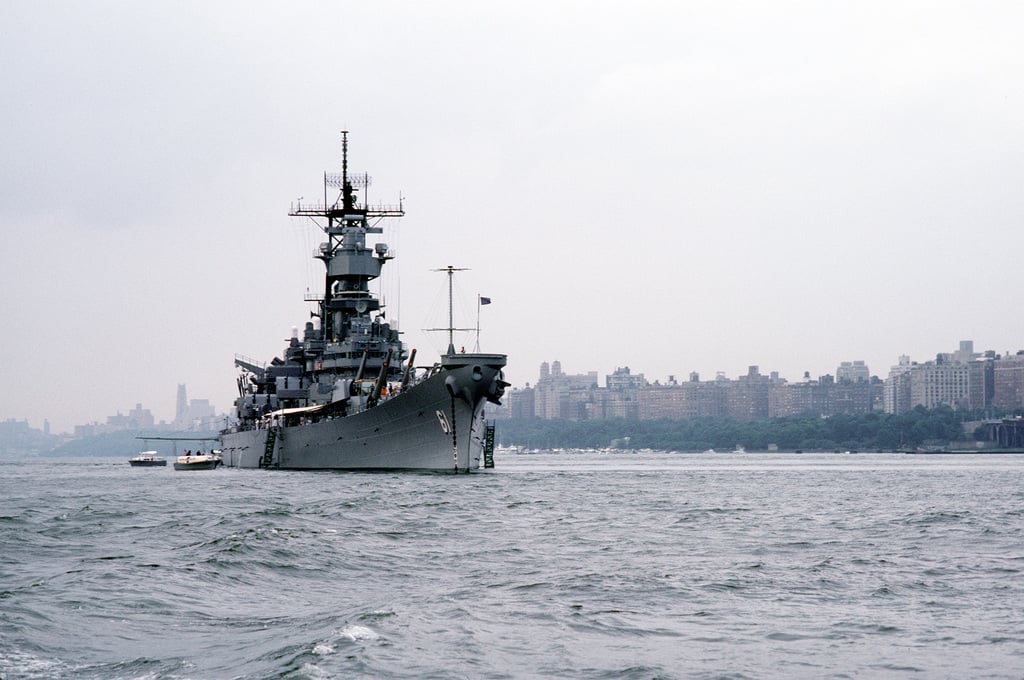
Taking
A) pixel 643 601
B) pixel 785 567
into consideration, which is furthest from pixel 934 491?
pixel 643 601

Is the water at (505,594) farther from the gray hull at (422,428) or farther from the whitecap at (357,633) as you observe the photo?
the gray hull at (422,428)

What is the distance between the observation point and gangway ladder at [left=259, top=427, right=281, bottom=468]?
79312 millimetres

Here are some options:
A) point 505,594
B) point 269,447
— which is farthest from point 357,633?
point 269,447

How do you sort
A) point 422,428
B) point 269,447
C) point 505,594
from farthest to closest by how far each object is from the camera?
point 269,447
point 422,428
point 505,594

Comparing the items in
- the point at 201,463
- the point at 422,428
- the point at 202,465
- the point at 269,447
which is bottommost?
the point at 202,465

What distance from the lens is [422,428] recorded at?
209 ft

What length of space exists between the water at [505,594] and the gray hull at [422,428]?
21750mm

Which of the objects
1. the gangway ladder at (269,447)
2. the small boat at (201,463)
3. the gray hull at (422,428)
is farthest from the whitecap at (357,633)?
the small boat at (201,463)

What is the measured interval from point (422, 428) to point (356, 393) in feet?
27.3

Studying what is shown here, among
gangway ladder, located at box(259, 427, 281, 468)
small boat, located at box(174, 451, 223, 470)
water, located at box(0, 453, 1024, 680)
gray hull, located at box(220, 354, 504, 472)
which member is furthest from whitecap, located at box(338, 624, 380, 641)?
small boat, located at box(174, 451, 223, 470)

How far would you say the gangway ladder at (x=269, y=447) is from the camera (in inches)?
3123

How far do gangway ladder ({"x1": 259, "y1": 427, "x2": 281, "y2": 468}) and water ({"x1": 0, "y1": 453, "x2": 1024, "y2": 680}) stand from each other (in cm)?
4023

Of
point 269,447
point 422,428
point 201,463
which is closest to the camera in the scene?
point 422,428

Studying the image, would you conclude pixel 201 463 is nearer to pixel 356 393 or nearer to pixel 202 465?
pixel 202 465
